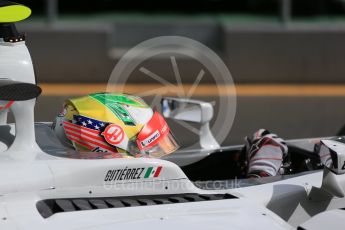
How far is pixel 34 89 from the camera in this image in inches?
136

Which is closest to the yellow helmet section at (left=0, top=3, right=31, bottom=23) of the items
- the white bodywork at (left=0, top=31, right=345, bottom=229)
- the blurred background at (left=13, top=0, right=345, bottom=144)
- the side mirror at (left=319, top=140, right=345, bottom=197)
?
the white bodywork at (left=0, top=31, right=345, bottom=229)

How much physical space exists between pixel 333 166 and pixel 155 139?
31.8 inches

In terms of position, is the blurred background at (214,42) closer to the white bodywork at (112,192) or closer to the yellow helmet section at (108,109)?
the yellow helmet section at (108,109)

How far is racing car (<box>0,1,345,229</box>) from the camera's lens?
319 cm

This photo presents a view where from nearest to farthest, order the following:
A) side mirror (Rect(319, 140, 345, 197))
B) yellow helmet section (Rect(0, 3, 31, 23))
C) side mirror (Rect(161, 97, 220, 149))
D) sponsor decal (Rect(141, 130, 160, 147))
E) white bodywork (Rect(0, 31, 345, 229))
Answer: white bodywork (Rect(0, 31, 345, 229)) < side mirror (Rect(319, 140, 345, 197)) < yellow helmet section (Rect(0, 3, 31, 23)) < sponsor decal (Rect(141, 130, 160, 147)) < side mirror (Rect(161, 97, 220, 149))

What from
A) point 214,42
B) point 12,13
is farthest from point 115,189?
point 214,42

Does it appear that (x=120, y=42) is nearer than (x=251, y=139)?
No

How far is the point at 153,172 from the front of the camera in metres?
3.51

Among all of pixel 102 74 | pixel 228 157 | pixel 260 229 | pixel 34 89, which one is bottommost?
pixel 102 74

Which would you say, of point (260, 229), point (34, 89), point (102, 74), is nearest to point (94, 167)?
point (34, 89)

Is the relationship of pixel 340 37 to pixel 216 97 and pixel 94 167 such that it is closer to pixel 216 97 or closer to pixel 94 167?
pixel 216 97

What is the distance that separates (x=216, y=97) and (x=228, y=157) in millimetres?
6023

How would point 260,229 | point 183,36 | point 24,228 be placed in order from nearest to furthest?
point 24,228 → point 260,229 → point 183,36

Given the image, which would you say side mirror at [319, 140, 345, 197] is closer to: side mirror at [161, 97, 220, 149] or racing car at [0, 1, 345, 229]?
racing car at [0, 1, 345, 229]
